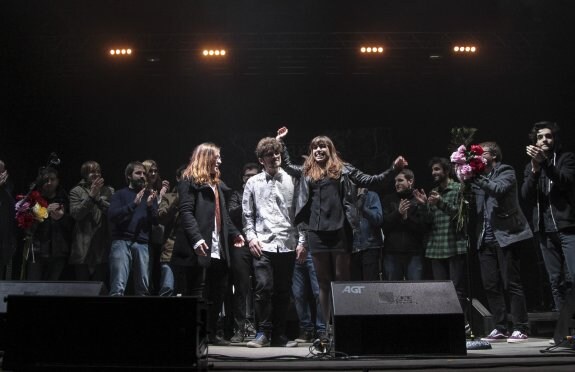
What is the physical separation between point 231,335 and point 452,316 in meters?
3.00

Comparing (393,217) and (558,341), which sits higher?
(393,217)

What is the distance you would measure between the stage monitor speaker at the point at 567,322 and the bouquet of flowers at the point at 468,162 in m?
1.30

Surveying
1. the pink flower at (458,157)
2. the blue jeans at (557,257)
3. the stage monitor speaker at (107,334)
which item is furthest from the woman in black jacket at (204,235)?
the blue jeans at (557,257)

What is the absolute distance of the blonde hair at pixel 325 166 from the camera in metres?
5.08

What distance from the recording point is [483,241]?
5680mm

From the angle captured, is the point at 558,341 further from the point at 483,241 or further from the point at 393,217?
the point at 393,217

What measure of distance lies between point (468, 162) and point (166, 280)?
3.48 m

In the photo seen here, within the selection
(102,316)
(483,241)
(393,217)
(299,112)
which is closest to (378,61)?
(299,112)

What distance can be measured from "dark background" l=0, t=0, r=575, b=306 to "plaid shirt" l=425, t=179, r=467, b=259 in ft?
12.2

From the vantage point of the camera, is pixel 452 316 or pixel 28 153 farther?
pixel 28 153

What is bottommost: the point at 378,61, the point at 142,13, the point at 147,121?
the point at 147,121

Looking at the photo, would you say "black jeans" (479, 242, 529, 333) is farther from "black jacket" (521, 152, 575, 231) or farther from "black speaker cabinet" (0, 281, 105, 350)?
"black speaker cabinet" (0, 281, 105, 350)

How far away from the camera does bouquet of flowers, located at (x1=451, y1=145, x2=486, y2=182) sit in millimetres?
5078

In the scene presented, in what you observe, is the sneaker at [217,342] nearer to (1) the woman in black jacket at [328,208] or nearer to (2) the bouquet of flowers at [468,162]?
(1) the woman in black jacket at [328,208]
